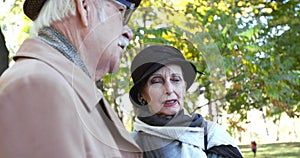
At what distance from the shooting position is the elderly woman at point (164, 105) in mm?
1084

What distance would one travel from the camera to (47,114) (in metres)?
0.81

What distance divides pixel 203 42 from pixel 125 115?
9.4 inches

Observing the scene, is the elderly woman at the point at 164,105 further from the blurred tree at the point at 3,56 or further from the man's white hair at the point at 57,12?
the blurred tree at the point at 3,56

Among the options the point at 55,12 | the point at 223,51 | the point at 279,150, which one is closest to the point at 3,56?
the point at 223,51

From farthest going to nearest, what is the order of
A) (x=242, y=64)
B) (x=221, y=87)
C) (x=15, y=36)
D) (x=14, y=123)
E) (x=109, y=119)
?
(x=242, y=64) → (x=15, y=36) → (x=221, y=87) → (x=109, y=119) → (x=14, y=123)

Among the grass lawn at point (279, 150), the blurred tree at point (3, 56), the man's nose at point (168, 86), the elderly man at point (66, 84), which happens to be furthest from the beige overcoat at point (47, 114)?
the grass lawn at point (279, 150)

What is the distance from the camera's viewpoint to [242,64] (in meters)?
3.57

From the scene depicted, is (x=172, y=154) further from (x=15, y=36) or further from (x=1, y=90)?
(x=15, y=36)

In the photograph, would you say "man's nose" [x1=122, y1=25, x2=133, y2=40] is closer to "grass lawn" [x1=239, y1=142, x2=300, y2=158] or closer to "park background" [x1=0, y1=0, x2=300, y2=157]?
"park background" [x1=0, y1=0, x2=300, y2=157]

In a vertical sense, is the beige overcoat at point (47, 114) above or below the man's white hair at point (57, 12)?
below

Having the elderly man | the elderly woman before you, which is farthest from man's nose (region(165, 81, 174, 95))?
the elderly man

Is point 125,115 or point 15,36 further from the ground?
point 15,36

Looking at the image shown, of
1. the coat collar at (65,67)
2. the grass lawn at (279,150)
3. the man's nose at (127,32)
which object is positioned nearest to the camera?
the coat collar at (65,67)

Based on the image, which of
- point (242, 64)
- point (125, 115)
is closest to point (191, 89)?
point (125, 115)
